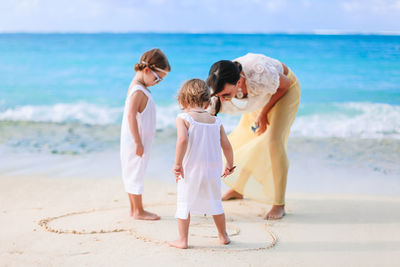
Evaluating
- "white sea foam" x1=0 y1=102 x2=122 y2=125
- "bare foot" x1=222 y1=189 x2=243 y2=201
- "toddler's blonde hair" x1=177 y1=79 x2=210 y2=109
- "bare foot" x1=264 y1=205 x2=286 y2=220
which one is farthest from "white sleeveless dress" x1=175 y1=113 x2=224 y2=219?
"white sea foam" x1=0 y1=102 x2=122 y2=125

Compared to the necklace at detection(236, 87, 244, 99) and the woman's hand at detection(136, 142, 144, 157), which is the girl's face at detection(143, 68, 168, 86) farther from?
the necklace at detection(236, 87, 244, 99)

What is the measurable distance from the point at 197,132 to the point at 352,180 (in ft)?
11.1

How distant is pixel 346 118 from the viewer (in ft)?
35.9

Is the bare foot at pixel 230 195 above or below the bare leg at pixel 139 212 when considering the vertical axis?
below

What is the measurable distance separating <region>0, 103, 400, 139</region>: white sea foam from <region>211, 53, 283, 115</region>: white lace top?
17.2 feet

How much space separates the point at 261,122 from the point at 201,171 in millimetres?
1397

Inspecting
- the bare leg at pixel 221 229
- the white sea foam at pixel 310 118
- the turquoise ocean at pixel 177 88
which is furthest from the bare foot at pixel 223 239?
the white sea foam at pixel 310 118

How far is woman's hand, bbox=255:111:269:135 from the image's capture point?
4464 millimetres

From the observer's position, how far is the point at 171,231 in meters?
3.78

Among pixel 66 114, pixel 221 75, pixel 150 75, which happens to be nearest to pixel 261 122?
pixel 221 75

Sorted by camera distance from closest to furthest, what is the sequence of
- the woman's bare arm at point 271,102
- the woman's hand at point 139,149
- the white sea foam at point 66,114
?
the woman's hand at point 139,149 → the woman's bare arm at point 271,102 → the white sea foam at point 66,114

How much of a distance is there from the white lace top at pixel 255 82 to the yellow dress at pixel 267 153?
0.03 metres

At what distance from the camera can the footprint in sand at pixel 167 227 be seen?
3535mm

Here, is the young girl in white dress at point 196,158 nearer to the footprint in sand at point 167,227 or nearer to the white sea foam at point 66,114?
the footprint in sand at point 167,227
